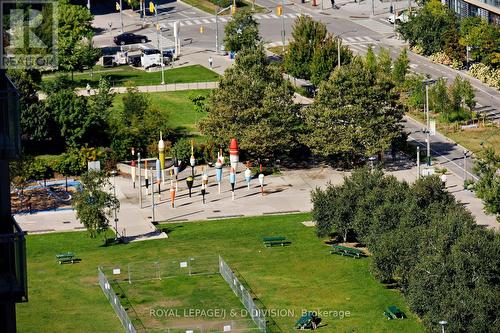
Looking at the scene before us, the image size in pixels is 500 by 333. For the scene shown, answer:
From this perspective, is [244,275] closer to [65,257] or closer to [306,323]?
[306,323]

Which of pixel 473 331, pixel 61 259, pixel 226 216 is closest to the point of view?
pixel 473 331

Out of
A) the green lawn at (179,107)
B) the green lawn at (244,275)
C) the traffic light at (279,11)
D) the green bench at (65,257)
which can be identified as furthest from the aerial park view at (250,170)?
the traffic light at (279,11)

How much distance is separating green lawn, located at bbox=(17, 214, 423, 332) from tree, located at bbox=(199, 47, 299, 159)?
14.2m

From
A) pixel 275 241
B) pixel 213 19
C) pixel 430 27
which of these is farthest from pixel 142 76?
pixel 275 241

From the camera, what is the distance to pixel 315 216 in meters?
98.4

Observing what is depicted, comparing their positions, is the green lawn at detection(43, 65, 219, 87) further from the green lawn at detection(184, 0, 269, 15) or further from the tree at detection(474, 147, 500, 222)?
the tree at detection(474, 147, 500, 222)

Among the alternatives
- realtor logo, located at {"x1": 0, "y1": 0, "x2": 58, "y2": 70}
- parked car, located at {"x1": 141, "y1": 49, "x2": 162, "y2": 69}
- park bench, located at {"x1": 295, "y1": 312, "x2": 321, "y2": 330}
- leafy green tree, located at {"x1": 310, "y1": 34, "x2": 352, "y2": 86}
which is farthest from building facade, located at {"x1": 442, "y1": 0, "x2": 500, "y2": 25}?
park bench, located at {"x1": 295, "y1": 312, "x2": 321, "y2": 330}

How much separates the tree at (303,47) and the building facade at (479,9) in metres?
25.0

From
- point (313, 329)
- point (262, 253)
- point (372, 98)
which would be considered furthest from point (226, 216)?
point (313, 329)

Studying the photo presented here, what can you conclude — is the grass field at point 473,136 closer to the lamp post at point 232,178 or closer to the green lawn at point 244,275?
the lamp post at point 232,178

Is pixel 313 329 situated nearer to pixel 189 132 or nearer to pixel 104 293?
pixel 104 293

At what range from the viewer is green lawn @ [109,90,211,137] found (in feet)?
449

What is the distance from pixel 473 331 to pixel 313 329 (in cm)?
1070

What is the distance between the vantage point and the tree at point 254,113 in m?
121
